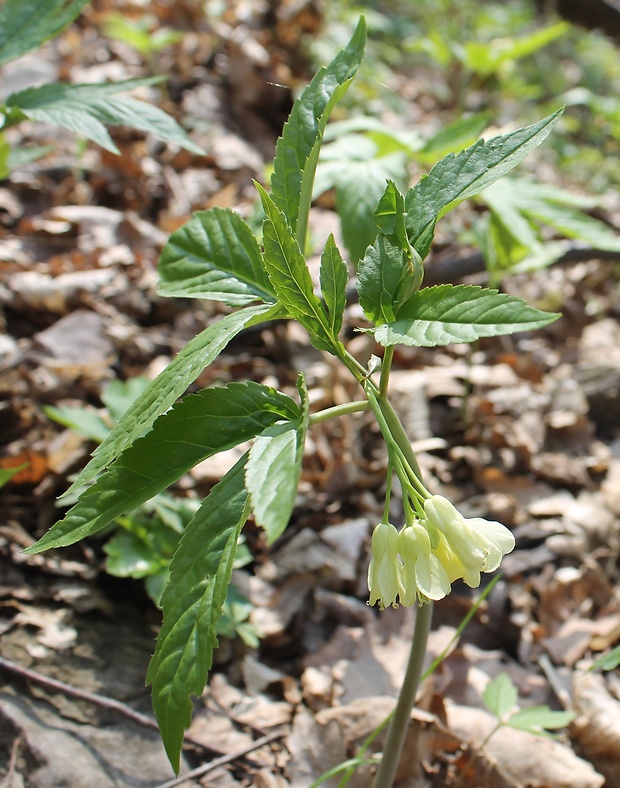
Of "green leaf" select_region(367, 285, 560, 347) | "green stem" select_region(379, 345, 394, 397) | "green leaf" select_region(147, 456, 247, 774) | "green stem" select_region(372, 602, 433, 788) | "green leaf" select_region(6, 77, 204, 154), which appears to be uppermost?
"green leaf" select_region(6, 77, 204, 154)

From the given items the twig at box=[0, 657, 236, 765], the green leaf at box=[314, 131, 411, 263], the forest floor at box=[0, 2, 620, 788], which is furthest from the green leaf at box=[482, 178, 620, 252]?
the twig at box=[0, 657, 236, 765]

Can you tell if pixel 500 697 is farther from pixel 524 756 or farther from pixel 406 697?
pixel 406 697

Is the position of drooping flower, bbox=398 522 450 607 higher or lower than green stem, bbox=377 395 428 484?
lower

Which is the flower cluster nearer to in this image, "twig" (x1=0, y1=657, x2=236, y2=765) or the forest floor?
the forest floor

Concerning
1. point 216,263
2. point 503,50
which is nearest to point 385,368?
point 216,263

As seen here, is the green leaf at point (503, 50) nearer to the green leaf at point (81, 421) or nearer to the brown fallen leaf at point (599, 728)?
the green leaf at point (81, 421)

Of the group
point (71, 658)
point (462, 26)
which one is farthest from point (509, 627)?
point (462, 26)

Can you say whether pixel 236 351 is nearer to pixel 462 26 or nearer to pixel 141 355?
pixel 141 355
